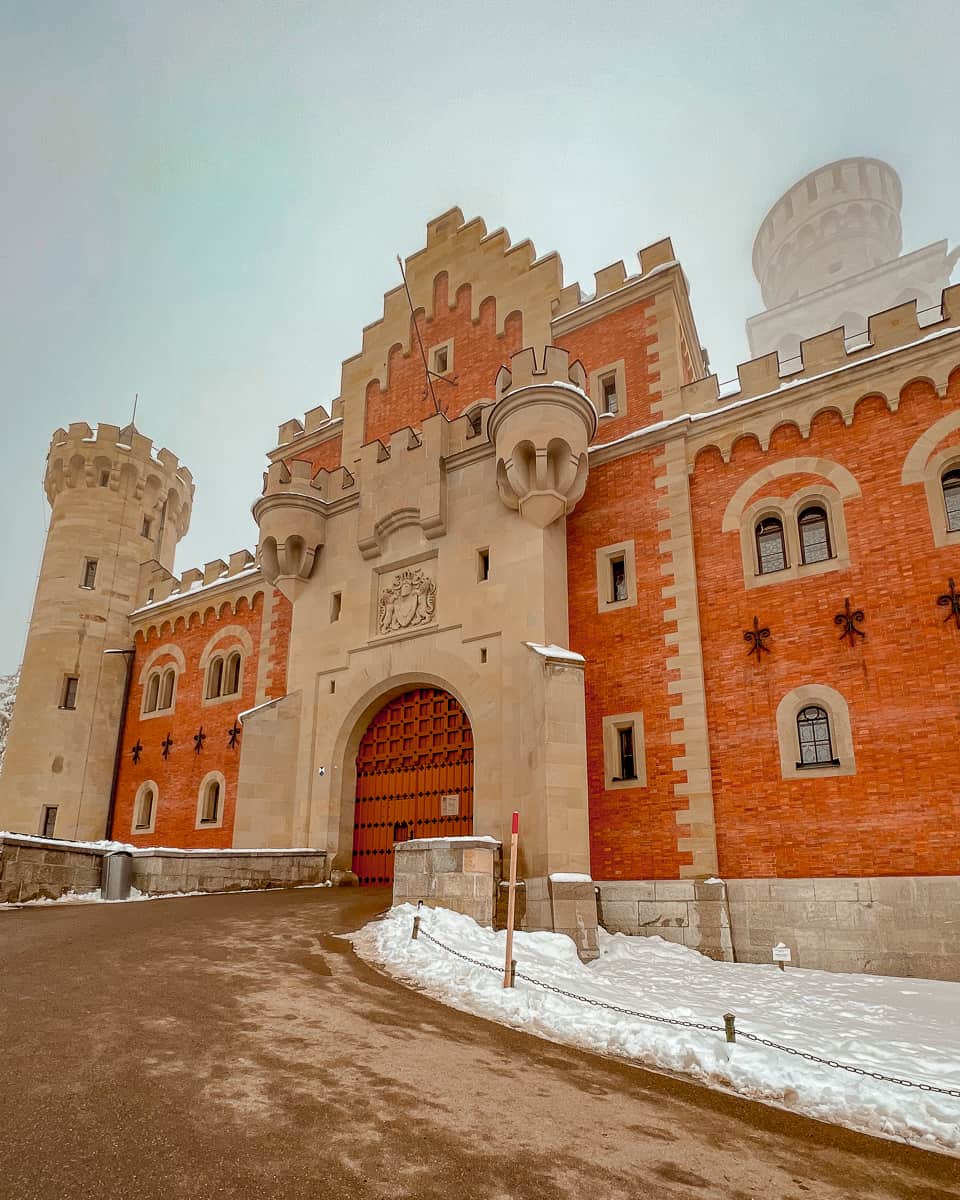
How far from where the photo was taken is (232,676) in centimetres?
2594

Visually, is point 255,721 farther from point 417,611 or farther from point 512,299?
point 512,299

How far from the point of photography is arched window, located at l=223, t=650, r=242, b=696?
25656mm

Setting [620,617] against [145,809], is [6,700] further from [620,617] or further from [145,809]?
[620,617]

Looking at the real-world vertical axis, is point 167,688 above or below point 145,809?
above

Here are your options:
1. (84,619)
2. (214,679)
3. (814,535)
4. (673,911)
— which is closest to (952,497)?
(814,535)

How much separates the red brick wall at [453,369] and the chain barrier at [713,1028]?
1525cm

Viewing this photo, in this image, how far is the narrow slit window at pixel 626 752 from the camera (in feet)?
53.8

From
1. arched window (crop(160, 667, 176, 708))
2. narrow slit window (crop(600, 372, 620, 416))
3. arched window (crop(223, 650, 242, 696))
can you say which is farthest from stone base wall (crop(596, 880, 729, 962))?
arched window (crop(160, 667, 176, 708))

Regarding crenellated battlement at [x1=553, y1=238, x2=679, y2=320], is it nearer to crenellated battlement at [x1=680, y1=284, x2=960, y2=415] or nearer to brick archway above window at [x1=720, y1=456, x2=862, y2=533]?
crenellated battlement at [x1=680, y1=284, x2=960, y2=415]

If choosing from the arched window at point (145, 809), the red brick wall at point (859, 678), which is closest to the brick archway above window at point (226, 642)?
the arched window at point (145, 809)

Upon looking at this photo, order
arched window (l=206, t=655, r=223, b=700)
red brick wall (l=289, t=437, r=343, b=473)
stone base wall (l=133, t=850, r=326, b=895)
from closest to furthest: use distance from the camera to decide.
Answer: stone base wall (l=133, t=850, r=326, b=895) → red brick wall (l=289, t=437, r=343, b=473) → arched window (l=206, t=655, r=223, b=700)

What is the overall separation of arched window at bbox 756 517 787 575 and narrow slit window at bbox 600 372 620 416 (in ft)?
17.2

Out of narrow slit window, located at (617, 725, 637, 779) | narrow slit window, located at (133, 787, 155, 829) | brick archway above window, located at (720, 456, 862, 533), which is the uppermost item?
brick archway above window, located at (720, 456, 862, 533)

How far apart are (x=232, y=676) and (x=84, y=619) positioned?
7.33 m
